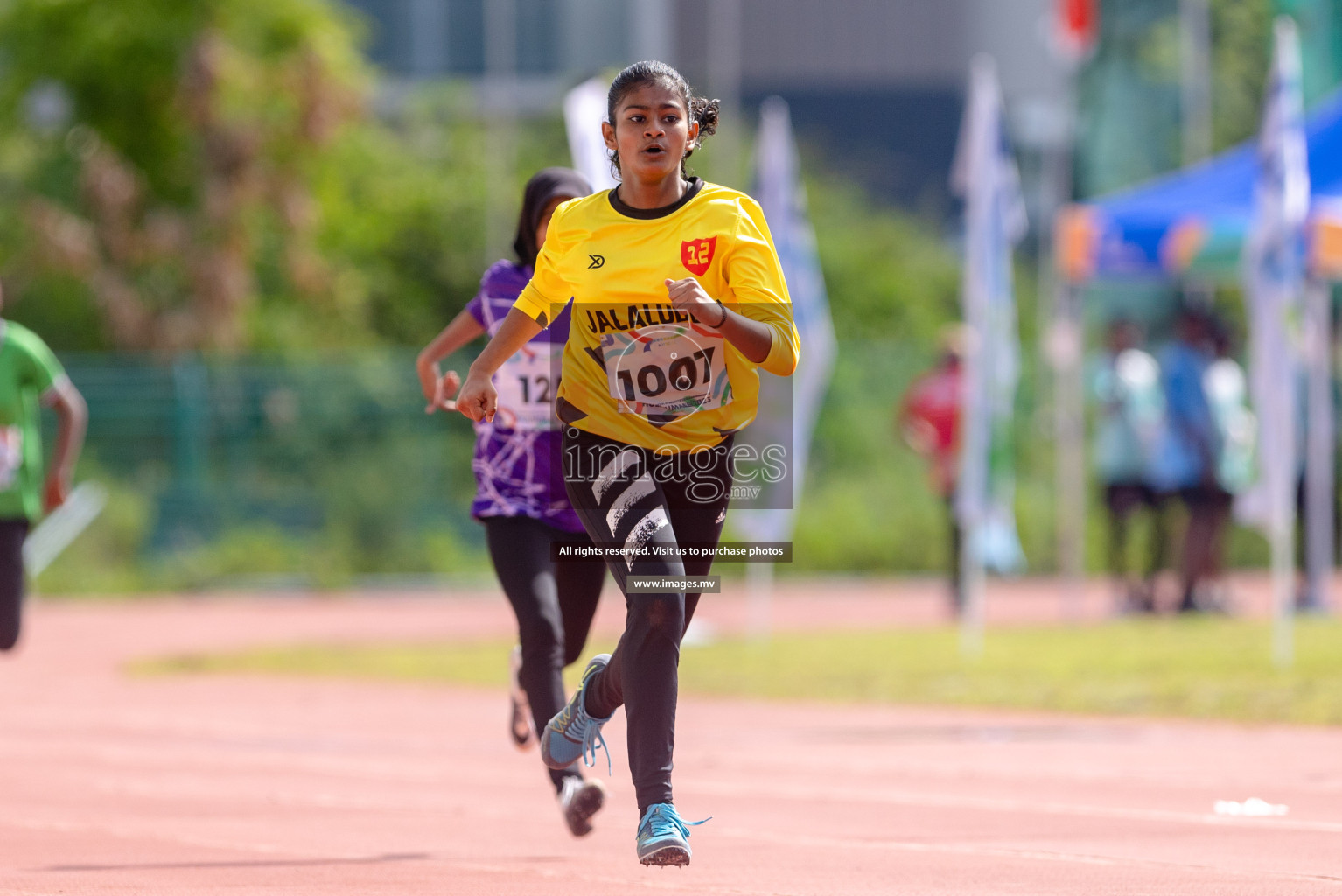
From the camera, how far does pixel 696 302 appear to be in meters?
4.84

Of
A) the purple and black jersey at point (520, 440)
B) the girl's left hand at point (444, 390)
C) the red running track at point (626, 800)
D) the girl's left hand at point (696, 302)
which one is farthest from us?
the purple and black jersey at point (520, 440)

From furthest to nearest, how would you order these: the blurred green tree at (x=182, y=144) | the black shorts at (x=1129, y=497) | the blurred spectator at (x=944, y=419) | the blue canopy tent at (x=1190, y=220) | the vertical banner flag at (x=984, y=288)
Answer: the blurred green tree at (x=182, y=144) → the blurred spectator at (x=944, y=419) → the black shorts at (x=1129, y=497) → the blue canopy tent at (x=1190, y=220) → the vertical banner flag at (x=984, y=288)

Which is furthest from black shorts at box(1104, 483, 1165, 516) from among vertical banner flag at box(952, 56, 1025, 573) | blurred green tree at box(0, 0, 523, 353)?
blurred green tree at box(0, 0, 523, 353)

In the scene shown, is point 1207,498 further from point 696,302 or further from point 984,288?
point 696,302

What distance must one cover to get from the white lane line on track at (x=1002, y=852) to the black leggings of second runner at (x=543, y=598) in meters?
0.81

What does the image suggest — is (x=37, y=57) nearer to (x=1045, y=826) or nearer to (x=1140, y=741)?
(x=1140, y=741)

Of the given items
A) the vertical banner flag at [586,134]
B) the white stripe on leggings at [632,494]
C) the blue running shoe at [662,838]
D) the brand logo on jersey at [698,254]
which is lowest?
the blue running shoe at [662,838]

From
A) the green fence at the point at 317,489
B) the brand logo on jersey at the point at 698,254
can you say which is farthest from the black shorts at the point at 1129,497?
the brand logo on jersey at the point at 698,254

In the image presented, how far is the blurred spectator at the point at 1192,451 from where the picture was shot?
16078mm

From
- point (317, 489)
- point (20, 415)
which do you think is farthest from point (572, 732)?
point (317, 489)

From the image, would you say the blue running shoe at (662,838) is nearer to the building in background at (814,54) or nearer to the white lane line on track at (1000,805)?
the white lane line on track at (1000,805)

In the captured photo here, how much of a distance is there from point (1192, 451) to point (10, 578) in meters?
9.84

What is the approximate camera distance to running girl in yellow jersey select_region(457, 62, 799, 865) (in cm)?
511

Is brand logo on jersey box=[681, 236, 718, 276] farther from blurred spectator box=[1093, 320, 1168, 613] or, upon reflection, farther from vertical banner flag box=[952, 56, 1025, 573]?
blurred spectator box=[1093, 320, 1168, 613]
